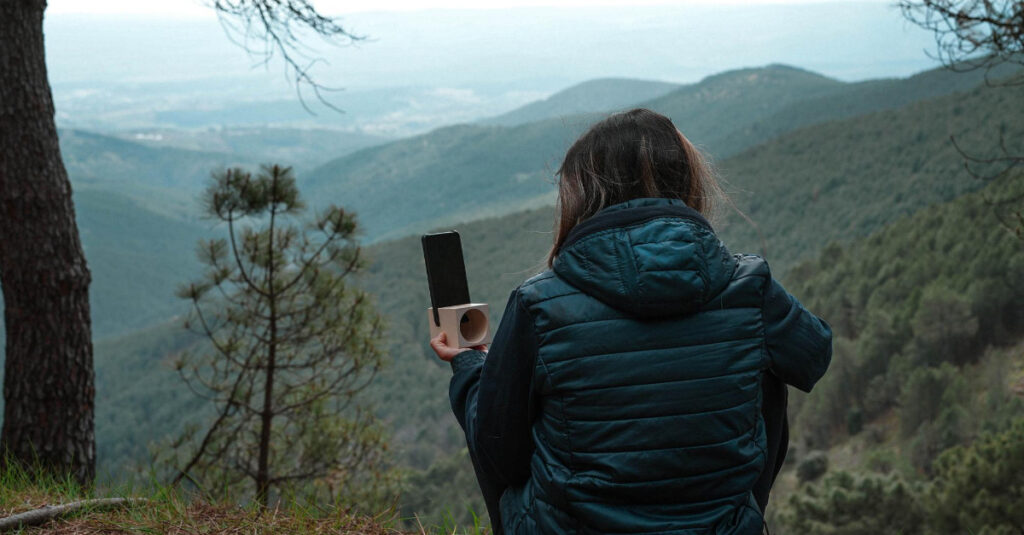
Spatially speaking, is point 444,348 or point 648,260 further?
point 444,348

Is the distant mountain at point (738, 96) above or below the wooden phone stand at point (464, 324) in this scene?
above

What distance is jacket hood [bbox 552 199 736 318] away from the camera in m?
1.22

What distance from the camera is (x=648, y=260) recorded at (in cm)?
122

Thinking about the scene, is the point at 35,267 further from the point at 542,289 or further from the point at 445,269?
the point at 542,289

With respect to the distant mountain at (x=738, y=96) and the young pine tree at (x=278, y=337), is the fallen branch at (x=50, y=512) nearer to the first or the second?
the young pine tree at (x=278, y=337)

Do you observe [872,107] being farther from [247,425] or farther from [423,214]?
[247,425]

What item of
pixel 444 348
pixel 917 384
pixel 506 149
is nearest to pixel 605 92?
pixel 506 149

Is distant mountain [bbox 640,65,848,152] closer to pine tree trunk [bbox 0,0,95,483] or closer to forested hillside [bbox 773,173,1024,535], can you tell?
forested hillside [bbox 773,173,1024,535]

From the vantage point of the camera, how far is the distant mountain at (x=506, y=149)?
9931 cm

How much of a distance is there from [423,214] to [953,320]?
112 meters

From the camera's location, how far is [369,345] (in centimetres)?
549

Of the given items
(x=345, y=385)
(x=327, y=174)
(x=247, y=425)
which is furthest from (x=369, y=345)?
(x=327, y=174)

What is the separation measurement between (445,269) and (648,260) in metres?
0.55

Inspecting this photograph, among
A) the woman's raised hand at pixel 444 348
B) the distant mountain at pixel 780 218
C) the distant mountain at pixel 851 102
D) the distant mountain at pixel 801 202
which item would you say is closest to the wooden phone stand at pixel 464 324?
the woman's raised hand at pixel 444 348
